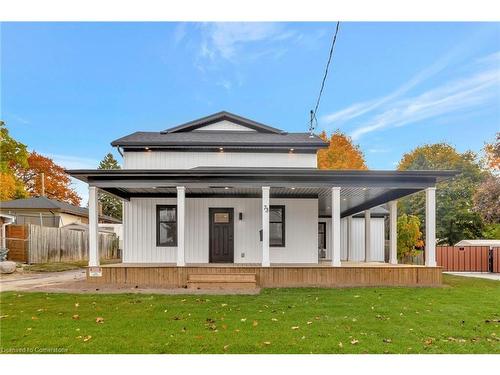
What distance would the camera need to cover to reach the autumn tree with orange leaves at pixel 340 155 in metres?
31.0

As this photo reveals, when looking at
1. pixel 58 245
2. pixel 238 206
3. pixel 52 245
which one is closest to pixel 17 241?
pixel 52 245

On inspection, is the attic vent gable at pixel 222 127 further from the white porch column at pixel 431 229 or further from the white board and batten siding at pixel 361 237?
the white porch column at pixel 431 229

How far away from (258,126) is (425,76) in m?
20.1

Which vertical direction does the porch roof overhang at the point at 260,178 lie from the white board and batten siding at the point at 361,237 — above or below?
above

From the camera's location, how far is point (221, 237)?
43.7 ft

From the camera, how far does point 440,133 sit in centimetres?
3297

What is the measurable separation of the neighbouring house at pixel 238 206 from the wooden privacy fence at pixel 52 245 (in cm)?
707

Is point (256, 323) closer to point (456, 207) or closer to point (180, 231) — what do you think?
point (180, 231)

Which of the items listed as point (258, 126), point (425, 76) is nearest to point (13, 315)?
point (258, 126)

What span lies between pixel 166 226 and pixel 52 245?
9305 millimetres

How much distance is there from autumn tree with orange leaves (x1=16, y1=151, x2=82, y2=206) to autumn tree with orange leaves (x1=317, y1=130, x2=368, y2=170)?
28.6 metres

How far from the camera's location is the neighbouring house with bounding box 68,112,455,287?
10742 mm

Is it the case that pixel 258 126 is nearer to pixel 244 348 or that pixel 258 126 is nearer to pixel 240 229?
pixel 240 229

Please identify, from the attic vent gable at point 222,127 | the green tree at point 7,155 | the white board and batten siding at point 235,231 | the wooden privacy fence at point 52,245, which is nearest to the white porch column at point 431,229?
the white board and batten siding at point 235,231
